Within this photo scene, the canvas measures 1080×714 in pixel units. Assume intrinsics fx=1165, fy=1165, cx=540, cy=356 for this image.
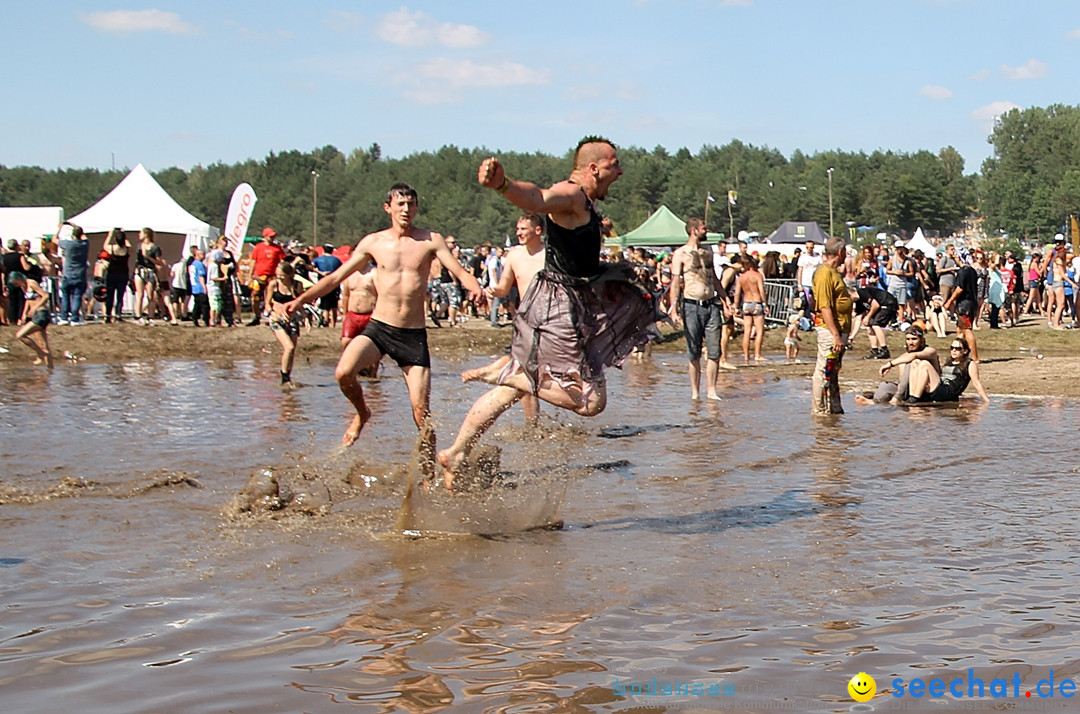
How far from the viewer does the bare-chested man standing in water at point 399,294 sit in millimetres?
7363

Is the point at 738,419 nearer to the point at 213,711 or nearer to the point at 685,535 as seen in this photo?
the point at 685,535

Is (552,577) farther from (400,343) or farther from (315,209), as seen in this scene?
(315,209)

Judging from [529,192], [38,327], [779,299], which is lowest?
[38,327]

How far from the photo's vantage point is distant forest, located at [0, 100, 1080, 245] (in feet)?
392

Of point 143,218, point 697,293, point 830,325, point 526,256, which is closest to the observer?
point 526,256

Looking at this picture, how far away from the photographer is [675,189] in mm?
127438

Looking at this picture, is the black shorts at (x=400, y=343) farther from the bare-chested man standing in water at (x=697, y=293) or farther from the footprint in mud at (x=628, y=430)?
the bare-chested man standing in water at (x=697, y=293)

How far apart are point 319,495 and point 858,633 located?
3.55 metres

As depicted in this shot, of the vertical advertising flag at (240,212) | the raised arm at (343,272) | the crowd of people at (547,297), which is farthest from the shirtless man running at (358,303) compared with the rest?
the vertical advertising flag at (240,212)

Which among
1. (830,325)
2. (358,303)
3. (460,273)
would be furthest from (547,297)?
(358,303)

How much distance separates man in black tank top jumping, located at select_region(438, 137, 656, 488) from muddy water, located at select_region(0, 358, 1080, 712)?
2.23ft

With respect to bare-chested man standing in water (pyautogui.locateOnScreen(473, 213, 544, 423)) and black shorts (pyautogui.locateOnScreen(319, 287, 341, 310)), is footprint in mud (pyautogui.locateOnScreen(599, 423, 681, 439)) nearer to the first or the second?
bare-chested man standing in water (pyautogui.locateOnScreen(473, 213, 544, 423))

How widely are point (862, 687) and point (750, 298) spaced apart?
1315 centimetres

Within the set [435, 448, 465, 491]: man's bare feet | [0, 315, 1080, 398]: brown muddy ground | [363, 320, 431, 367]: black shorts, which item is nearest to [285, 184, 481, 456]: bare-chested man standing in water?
[363, 320, 431, 367]: black shorts
